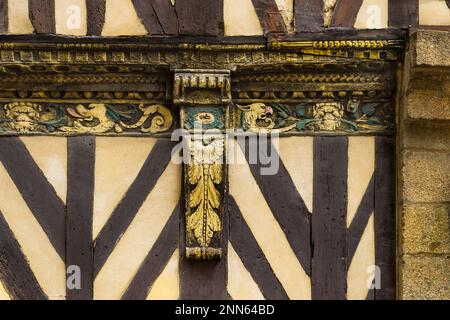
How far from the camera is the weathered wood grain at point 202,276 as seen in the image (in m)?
5.75

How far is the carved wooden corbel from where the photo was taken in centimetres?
571

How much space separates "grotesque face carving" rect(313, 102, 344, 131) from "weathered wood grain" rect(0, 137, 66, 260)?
57.3 inches

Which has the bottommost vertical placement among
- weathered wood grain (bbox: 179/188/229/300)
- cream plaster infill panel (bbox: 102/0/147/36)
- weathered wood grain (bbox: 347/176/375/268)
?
weathered wood grain (bbox: 179/188/229/300)

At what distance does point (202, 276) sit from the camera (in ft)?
18.9

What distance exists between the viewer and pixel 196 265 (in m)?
Answer: 5.77

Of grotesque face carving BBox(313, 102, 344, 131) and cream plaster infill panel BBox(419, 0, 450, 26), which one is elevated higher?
cream plaster infill panel BBox(419, 0, 450, 26)

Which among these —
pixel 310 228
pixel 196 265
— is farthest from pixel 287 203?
pixel 196 265

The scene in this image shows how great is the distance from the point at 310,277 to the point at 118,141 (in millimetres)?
1261

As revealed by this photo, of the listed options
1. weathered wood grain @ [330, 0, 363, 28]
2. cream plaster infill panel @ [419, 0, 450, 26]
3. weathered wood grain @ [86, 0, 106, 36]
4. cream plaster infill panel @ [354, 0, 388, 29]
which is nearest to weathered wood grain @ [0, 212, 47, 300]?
weathered wood grain @ [86, 0, 106, 36]

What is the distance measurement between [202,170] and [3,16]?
1.35 m

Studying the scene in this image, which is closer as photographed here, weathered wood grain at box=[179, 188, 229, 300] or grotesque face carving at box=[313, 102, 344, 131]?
weathered wood grain at box=[179, 188, 229, 300]

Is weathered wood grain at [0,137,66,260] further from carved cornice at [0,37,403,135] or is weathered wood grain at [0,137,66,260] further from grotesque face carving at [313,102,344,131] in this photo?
grotesque face carving at [313,102,344,131]

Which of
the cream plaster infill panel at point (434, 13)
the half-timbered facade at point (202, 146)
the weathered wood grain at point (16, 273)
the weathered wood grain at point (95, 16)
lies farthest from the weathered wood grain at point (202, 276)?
the cream plaster infill panel at point (434, 13)

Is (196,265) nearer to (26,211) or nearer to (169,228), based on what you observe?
(169,228)
